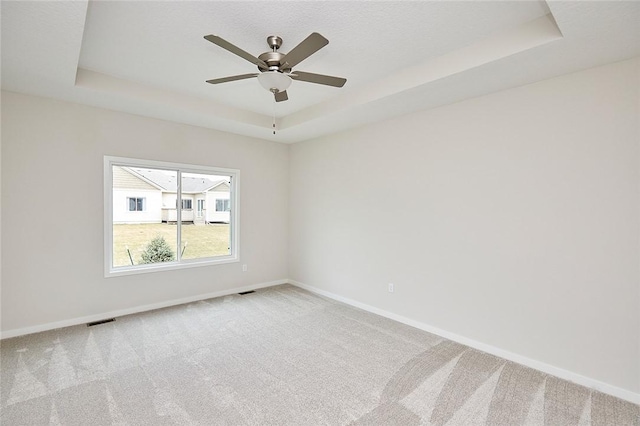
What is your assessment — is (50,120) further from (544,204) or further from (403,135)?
(544,204)

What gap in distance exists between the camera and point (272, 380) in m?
2.40

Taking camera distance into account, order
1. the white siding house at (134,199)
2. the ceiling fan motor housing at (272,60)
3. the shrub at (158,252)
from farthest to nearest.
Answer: the shrub at (158,252) < the white siding house at (134,199) < the ceiling fan motor housing at (272,60)

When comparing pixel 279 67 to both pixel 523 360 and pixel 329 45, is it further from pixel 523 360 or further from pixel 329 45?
pixel 523 360

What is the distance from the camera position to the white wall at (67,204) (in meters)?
3.10

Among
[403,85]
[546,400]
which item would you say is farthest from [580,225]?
[403,85]

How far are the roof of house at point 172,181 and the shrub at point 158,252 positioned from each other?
742 mm

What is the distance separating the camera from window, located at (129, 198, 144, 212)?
3.90m

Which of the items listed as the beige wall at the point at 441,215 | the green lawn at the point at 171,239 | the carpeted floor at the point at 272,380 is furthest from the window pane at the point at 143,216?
the carpeted floor at the point at 272,380

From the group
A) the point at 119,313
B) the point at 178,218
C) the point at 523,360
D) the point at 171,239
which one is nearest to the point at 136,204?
the point at 178,218

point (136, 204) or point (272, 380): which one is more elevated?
point (136, 204)

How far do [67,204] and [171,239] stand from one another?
1.25 m

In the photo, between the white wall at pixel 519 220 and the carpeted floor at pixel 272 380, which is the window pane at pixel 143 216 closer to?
the carpeted floor at pixel 272 380

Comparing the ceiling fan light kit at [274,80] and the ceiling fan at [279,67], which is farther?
the ceiling fan light kit at [274,80]

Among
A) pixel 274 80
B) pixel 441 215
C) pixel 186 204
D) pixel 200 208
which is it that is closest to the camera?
pixel 274 80
